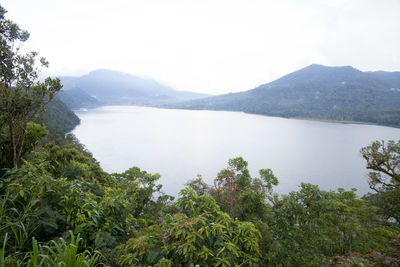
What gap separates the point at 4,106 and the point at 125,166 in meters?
24.8

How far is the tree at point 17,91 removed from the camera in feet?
11.0

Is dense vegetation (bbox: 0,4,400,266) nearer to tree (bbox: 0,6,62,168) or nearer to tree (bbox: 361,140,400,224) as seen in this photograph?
tree (bbox: 0,6,62,168)

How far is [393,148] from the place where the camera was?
1052 cm

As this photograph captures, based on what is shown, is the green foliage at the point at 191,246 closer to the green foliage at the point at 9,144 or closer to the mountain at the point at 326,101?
the green foliage at the point at 9,144

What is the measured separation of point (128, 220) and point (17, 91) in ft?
9.33

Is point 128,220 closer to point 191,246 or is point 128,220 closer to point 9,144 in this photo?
point 191,246

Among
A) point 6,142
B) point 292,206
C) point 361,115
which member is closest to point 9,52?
point 6,142

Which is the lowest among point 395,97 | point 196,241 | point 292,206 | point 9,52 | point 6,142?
point 292,206

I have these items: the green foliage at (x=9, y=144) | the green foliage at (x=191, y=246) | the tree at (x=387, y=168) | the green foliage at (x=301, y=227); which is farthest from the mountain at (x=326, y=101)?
the green foliage at (x=9, y=144)

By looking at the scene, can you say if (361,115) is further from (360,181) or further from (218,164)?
(218,164)

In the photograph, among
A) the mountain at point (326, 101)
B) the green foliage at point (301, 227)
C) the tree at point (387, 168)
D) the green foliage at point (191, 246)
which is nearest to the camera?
the green foliage at point (191, 246)

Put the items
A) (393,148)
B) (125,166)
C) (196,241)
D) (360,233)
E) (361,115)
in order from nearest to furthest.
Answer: (196,241)
(360,233)
(393,148)
(125,166)
(361,115)

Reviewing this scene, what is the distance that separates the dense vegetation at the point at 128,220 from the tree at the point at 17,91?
2 cm

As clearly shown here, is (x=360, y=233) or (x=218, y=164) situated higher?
(x=360, y=233)
